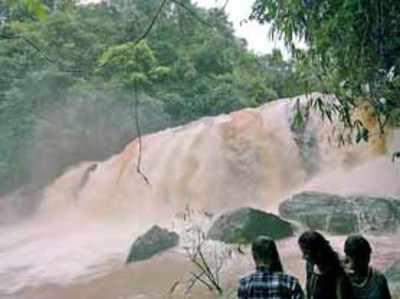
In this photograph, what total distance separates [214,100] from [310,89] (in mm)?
13780

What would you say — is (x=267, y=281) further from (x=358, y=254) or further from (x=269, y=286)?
(x=358, y=254)

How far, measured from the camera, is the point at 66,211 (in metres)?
15.1

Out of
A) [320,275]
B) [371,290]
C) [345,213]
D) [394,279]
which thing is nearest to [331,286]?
[320,275]

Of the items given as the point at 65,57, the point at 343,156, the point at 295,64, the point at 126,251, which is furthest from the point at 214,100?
the point at 295,64

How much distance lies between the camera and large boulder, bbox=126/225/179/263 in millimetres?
9938

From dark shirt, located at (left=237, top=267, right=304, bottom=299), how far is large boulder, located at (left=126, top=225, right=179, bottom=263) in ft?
24.9

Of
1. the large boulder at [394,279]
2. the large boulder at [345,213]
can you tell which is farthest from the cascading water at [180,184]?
the large boulder at [394,279]

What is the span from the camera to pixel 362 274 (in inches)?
97.9

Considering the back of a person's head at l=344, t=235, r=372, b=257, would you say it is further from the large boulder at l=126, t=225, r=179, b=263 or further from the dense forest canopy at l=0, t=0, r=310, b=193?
the dense forest canopy at l=0, t=0, r=310, b=193

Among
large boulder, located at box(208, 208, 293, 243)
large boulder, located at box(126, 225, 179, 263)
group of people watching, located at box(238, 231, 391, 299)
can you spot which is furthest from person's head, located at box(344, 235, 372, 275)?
large boulder, located at box(126, 225, 179, 263)

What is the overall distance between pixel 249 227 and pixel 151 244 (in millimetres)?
1625

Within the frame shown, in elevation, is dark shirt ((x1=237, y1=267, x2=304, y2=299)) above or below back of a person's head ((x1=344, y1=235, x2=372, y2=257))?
below

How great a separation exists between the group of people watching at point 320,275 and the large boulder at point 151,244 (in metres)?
7.60

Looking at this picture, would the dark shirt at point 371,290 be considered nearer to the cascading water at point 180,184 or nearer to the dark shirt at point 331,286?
the dark shirt at point 331,286
